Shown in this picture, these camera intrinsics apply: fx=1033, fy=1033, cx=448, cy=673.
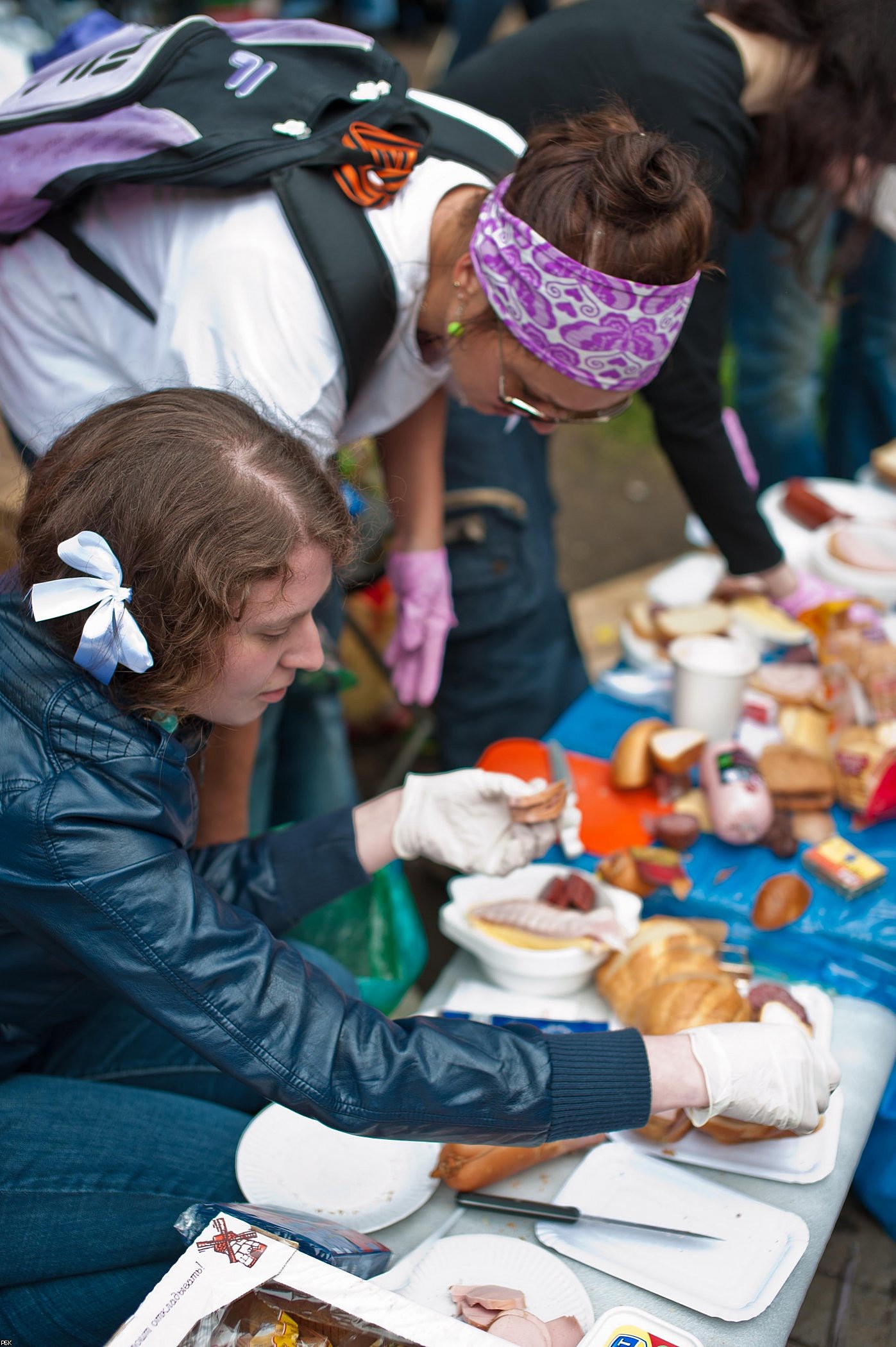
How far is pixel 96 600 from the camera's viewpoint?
106cm

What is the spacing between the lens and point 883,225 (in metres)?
2.47

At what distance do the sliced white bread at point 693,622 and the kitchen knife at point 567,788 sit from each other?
0.42 meters

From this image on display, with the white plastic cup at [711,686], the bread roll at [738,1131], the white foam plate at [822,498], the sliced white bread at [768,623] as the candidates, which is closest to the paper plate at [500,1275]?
the bread roll at [738,1131]

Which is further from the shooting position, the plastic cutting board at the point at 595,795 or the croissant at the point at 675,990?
the plastic cutting board at the point at 595,795

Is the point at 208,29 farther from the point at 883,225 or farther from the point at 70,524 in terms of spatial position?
the point at 883,225

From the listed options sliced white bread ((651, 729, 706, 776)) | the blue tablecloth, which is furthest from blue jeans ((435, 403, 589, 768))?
the blue tablecloth

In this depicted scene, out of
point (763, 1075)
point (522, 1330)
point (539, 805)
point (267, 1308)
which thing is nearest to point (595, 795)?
point (539, 805)

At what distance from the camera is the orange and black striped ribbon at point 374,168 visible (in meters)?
1.49

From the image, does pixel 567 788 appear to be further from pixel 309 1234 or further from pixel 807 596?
pixel 807 596

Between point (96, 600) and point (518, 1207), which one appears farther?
point (518, 1207)

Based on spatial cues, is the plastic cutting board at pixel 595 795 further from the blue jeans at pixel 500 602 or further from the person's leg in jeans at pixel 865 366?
the person's leg in jeans at pixel 865 366

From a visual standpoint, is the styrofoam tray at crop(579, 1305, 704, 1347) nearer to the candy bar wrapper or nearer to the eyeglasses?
the candy bar wrapper

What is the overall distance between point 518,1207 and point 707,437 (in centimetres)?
141

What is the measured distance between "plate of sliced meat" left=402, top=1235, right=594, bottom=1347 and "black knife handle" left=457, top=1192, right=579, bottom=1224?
0.04 metres
